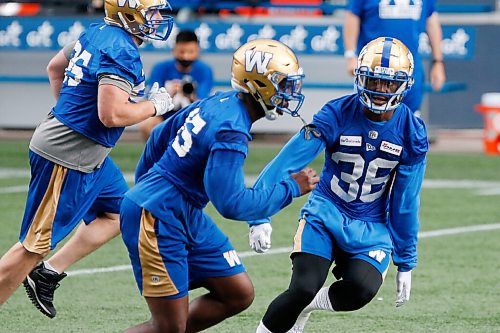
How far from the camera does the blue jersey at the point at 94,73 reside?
19.5 ft

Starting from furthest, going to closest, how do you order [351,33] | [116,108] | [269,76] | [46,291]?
[351,33]
[46,291]
[116,108]
[269,76]

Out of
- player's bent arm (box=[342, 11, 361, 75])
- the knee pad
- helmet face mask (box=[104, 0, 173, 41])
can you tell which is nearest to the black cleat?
helmet face mask (box=[104, 0, 173, 41])

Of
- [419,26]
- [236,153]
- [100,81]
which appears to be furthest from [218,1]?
[236,153]

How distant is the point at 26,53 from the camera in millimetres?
16391

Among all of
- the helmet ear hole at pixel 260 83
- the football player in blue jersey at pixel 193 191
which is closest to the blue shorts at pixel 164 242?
the football player in blue jersey at pixel 193 191

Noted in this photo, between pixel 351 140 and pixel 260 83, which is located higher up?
pixel 260 83

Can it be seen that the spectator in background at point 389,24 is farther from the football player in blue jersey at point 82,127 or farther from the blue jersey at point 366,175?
the blue jersey at point 366,175

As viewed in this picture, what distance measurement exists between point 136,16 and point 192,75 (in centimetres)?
601

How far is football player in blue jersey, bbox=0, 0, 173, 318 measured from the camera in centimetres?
594

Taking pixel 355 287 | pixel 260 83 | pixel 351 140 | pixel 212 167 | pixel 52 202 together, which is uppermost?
pixel 260 83

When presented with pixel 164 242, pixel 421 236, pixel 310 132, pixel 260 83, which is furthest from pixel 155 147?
pixel 421 236

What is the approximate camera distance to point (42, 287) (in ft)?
21.0

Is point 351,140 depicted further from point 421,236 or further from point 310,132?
point 421,236

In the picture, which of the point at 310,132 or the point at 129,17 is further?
the point at 129,17
